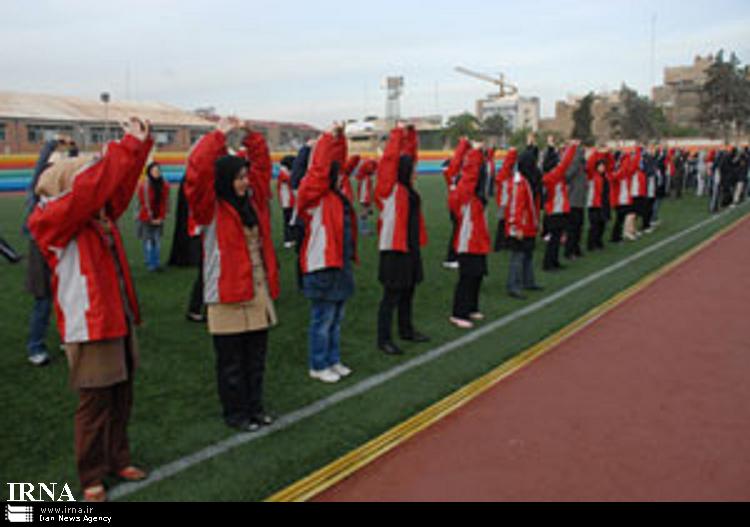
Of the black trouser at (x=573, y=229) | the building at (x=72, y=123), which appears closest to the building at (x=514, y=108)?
the building at (x=72, y=123)

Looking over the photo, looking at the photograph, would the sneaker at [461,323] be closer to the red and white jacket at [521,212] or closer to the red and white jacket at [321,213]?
the red and white jacket at [521,212]

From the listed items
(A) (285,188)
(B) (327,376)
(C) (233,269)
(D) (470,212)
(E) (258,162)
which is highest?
(E) (258,162)

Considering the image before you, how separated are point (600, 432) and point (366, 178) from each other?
9.53 metres

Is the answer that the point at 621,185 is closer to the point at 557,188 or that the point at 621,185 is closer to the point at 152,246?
the point at 557,188

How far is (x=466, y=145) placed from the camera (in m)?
9.43

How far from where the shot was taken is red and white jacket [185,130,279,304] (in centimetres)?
393

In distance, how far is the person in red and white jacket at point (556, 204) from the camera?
10.1 m

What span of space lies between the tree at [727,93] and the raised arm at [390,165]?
159 ft

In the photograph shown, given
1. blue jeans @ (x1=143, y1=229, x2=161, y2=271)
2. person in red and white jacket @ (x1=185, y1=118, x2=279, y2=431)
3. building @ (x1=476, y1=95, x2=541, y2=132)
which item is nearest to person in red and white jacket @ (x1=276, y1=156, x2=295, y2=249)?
blue jeans @ (x1=143, y1=229, x2=161, y2=271)

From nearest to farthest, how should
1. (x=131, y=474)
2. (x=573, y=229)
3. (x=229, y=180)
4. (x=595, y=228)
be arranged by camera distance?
(x=131, y=474) < (x=229, y=180) < (x=573, y=229) < (x=595, y=228)

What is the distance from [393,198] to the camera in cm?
609

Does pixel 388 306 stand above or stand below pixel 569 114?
below

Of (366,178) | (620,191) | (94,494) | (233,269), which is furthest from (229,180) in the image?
(620,191)
